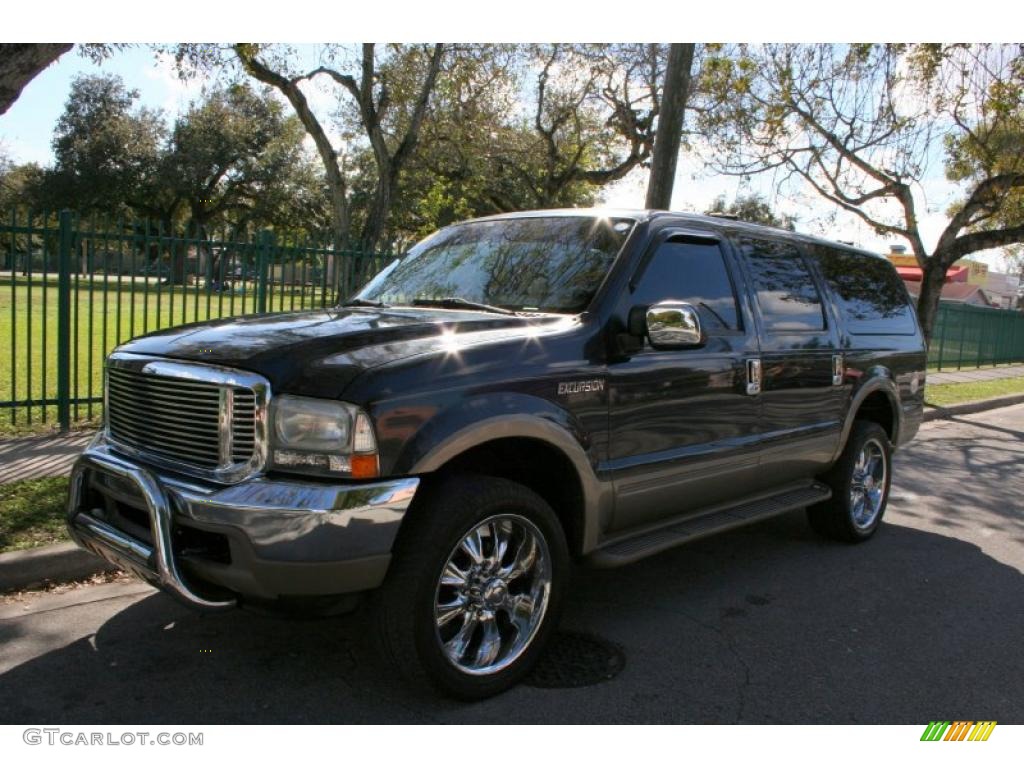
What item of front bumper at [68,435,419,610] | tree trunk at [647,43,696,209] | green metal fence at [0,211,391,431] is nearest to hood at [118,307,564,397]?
front bumper at [68,435,419,610]

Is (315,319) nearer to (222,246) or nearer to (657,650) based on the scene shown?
(657,650)

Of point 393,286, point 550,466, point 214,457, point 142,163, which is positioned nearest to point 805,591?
point 550,466

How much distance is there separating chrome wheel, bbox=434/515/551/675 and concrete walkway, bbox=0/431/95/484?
4144mm

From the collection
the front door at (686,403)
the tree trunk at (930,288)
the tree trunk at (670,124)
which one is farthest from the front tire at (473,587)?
the tree trunk at (930,288)

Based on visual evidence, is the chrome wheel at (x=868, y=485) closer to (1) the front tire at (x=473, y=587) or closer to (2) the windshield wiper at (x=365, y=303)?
(1) the front tire at (x=473, y=587)

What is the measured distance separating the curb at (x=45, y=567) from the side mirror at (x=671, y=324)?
9.88ft

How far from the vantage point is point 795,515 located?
21.5 feet

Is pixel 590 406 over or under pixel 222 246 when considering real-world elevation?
under

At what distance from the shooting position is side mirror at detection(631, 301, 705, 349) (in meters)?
3.71

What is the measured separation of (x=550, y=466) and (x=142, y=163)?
40.1m

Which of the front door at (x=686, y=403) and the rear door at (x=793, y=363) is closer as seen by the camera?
the front door at (x=686, y=403)

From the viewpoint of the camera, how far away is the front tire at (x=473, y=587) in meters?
3.03
